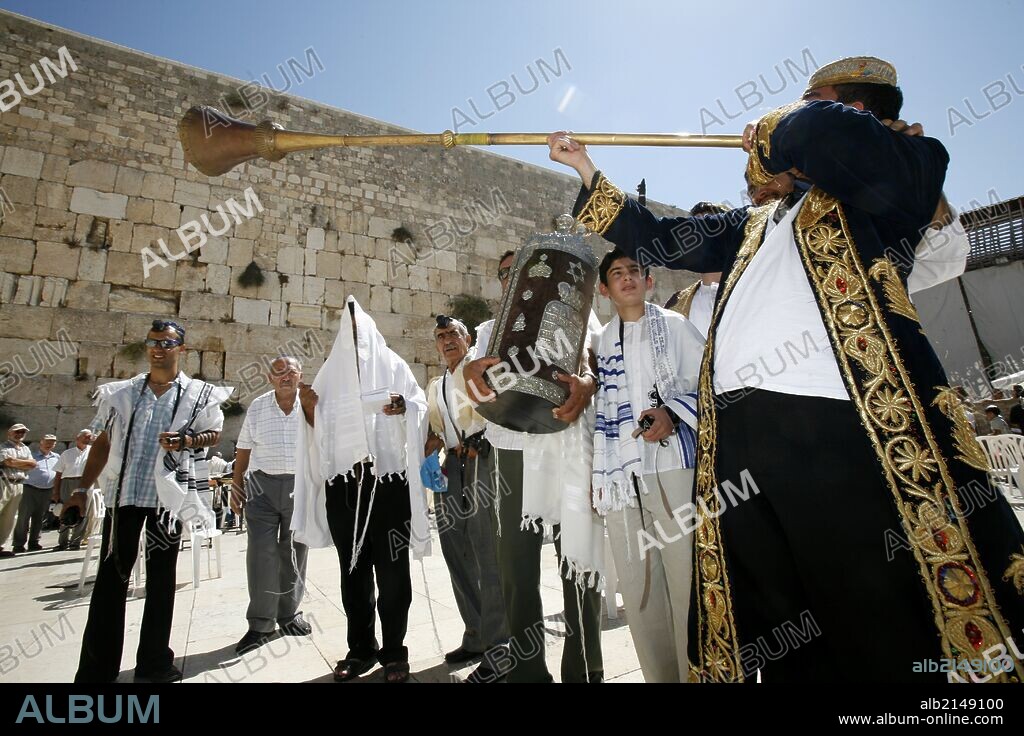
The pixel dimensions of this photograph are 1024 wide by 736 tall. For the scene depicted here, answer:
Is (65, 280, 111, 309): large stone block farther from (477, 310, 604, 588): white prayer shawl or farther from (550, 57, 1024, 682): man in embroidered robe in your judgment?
(550, 57, 1024, 682): man in embroidered robe

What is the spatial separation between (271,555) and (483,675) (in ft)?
6.25

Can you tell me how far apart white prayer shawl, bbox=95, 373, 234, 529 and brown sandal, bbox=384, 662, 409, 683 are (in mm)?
1478

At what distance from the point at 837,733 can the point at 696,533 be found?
50 centimetres

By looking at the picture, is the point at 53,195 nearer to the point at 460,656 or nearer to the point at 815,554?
the point at 460,656

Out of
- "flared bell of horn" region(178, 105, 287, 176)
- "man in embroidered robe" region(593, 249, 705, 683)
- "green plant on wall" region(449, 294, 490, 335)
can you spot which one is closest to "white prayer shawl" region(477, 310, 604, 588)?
"man in embroidered robe" region(593, 249, 705, 683)

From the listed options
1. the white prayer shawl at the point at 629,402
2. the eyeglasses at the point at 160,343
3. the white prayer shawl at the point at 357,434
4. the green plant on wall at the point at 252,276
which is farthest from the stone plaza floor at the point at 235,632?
the green plant on wall at the point at 252,276

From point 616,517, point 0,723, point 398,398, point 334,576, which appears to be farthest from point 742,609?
point 334,576

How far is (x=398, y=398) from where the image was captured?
346 centimetres

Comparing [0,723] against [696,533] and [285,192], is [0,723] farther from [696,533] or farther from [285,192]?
[285,192]

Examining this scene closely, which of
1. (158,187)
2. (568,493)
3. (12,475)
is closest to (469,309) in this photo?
(158,187)

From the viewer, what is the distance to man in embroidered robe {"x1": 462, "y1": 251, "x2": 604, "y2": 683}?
2.25 metres

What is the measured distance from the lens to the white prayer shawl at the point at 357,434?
3270 mm

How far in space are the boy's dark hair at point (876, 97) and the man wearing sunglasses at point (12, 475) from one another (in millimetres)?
9863

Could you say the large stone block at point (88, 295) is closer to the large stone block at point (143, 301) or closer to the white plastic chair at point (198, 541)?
the large stone block at point (143, 301)
